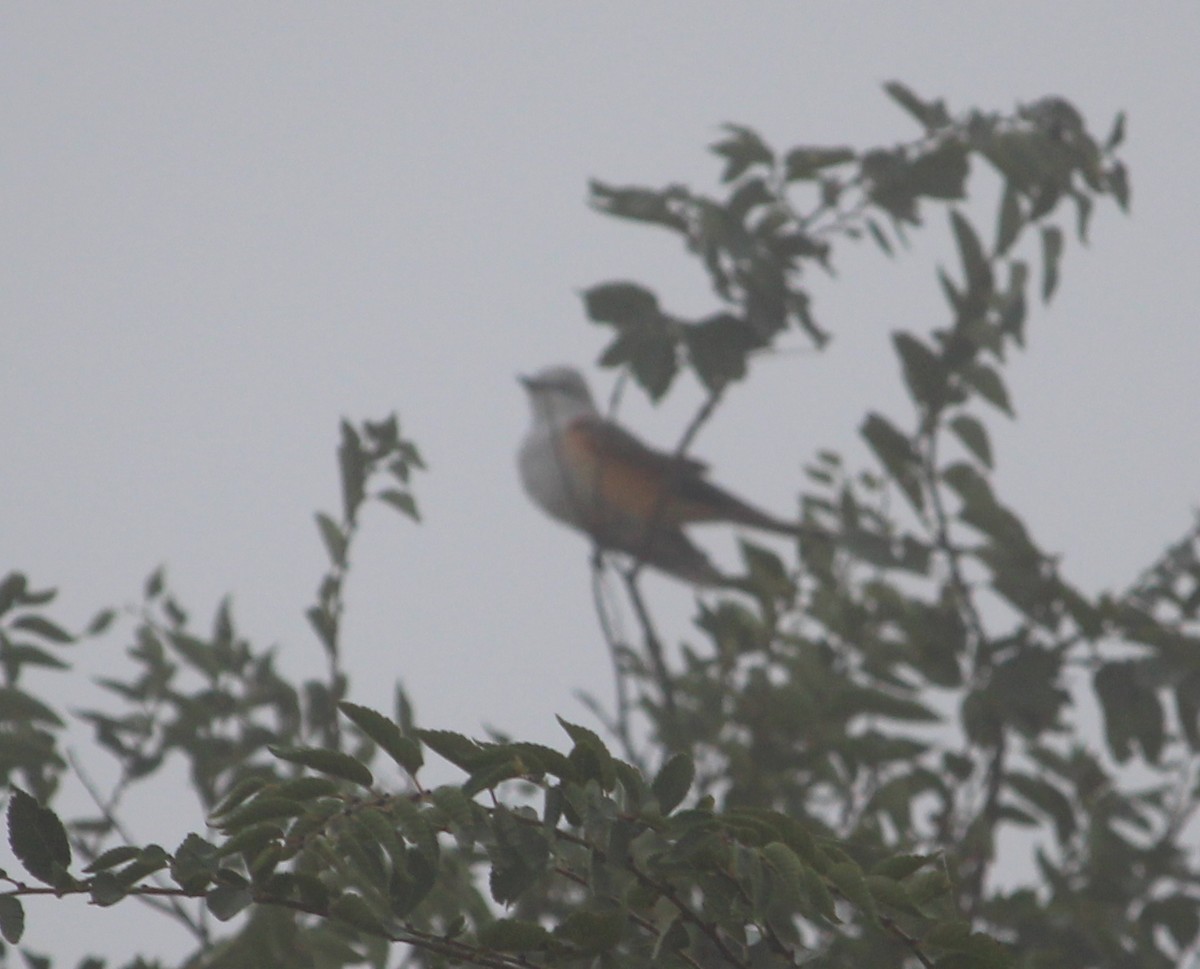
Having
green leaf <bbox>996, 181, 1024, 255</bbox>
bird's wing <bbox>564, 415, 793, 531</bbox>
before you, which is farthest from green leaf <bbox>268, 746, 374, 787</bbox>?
bird's wing <bbox>564, 415, 793, 531</bbox>

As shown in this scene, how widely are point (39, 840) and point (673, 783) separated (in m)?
0.51

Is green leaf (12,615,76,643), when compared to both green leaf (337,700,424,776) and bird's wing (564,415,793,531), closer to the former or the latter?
green leaf (337,700,424,776)

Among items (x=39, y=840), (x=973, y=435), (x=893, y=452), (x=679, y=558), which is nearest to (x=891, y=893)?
(x=39, y=840)

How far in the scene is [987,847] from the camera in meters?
2.92

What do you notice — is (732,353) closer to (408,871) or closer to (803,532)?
(803,532)

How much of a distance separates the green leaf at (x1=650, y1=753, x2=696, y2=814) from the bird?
4.55 m

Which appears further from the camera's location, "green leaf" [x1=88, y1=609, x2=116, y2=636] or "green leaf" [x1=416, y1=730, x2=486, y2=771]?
"green leaf" [x1=88, y1=609, x2=116, y2=636]

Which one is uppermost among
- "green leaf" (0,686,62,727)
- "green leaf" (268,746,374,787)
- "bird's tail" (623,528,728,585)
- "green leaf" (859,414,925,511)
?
"bird's tail" (623,528,728,585)

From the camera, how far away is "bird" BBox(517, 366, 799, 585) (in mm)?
6266

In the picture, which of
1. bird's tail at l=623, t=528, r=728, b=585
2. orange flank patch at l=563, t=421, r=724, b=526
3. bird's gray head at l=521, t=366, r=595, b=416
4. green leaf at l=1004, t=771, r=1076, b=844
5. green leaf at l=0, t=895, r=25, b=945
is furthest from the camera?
bird's gray head at l=521, t=366, r=595, b=416

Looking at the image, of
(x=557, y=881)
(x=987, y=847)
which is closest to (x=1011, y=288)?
(x=987, y=847)

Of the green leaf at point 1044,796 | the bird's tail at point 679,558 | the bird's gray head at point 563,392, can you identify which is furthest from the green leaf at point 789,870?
the bird's gray head at point 563,392

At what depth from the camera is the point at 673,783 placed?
1.42m

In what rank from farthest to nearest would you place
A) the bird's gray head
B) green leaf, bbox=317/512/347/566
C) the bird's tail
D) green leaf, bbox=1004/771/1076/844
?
1. the bird's gray head
2. the bird's tail
3. green leaf, bbox=1004/771/1076/844
4. green leaf, bbox=317/512/347/566
